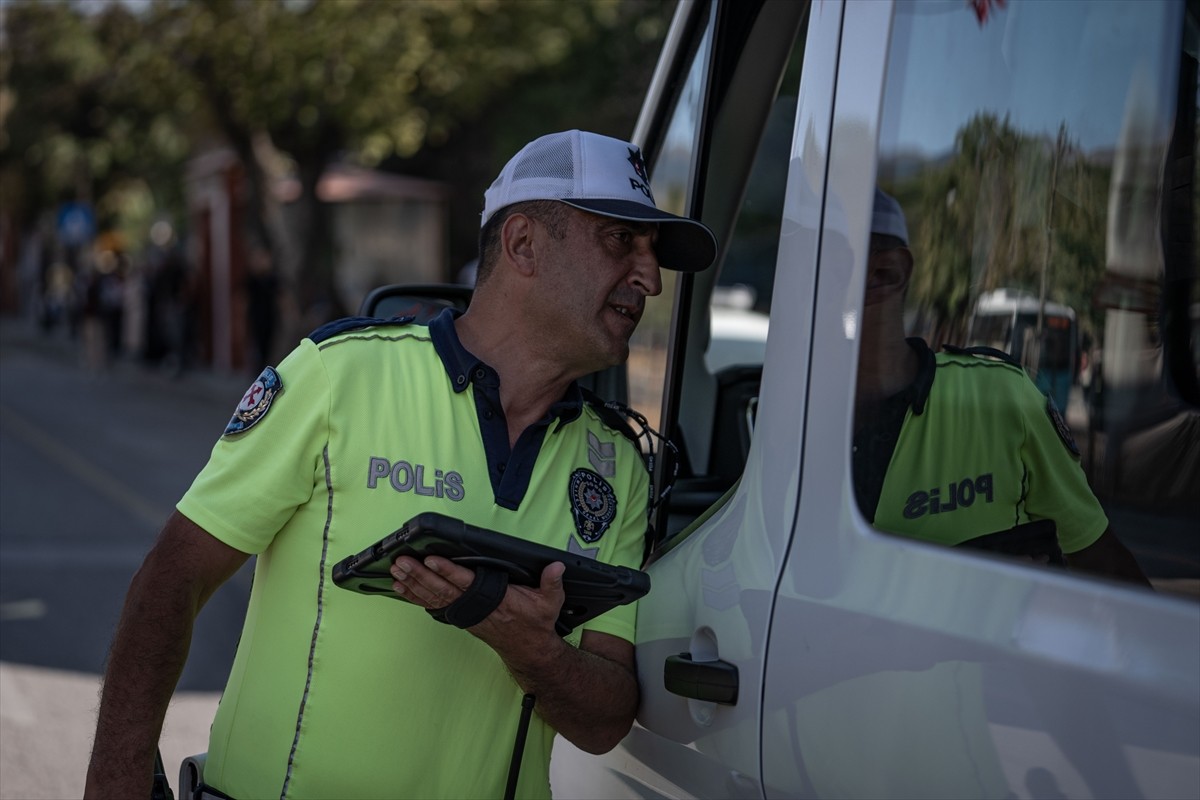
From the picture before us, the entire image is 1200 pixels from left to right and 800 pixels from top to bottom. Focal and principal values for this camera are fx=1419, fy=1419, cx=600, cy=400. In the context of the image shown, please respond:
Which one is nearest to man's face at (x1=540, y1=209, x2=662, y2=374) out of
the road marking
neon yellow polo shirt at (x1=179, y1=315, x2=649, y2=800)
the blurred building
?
neon yellow polo shirt at (x1=179, y1=315, x2=649, y2=800)

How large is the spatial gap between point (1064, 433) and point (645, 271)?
2.45 feet

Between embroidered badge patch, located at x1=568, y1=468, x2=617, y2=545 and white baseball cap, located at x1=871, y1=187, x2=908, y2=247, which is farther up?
white baseball cap, located at x1=871, y1=187, x2=908, y2=247

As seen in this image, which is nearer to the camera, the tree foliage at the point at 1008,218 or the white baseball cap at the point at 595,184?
the tree foliage at the point at 1008,218

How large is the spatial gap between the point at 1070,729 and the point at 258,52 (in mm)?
16921

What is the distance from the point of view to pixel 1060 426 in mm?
1539

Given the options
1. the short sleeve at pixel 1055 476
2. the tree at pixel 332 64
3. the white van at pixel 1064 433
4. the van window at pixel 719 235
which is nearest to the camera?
the white van at pixel 1064 433

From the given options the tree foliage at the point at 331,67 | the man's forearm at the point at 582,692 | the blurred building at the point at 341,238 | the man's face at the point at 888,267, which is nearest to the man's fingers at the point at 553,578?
the man's forearm at the point at 582,692

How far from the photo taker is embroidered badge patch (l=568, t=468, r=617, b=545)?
203cm

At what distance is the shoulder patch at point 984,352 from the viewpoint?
61.9 inches

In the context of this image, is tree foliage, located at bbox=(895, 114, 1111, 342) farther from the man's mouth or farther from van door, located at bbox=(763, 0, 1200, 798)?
the man's mouth

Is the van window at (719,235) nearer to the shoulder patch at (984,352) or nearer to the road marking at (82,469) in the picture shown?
the shoulder patch at (984,352)

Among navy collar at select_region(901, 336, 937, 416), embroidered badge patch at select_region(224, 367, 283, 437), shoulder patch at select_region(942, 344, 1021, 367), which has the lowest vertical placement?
embroidered badge patch at select_region(224, 367, 283, 437)

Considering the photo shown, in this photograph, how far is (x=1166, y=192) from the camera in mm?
1601

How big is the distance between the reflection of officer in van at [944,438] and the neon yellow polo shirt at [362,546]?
1.83 ft
